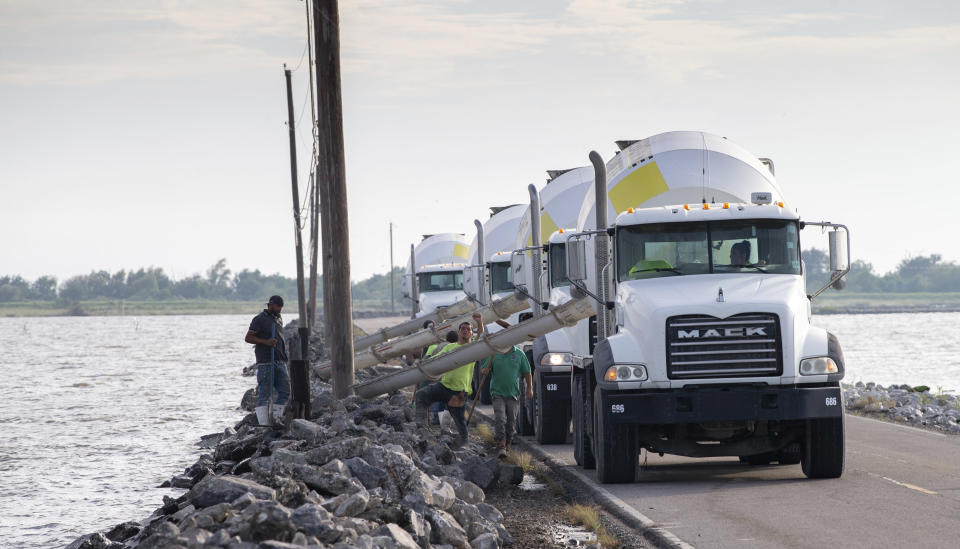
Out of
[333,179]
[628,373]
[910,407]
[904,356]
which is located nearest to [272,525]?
[628,373]

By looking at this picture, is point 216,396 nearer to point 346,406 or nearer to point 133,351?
point 346,406

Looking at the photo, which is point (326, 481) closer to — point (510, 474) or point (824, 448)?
point (510, 474)

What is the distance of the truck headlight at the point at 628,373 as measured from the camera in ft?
42.4

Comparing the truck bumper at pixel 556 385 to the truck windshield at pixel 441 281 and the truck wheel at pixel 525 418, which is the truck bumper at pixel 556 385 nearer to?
the truck wheel at pixel 525 418

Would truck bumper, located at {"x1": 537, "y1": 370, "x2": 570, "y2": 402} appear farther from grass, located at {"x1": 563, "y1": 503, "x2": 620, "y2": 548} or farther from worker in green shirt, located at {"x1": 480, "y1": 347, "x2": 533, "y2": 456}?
grass, located at {"x1": 563, "y1": 503, "x2": 620, "y2": 548}

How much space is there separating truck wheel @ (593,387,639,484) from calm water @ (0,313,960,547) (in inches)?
258

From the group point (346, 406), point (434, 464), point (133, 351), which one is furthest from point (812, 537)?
point (133, 351)

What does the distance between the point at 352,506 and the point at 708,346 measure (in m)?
4.82

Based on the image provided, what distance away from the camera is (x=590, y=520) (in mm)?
11289

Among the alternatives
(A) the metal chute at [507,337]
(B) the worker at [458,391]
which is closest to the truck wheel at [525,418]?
(A) the metal chute at [507,337]

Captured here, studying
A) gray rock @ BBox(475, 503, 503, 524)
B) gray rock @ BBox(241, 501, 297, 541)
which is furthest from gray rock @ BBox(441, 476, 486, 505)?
gray rock @ BBox(241, 501, 297, 541)

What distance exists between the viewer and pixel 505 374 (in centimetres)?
1708

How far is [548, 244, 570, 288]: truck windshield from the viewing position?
1972 centimetres

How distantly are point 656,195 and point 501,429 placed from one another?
158 inches
